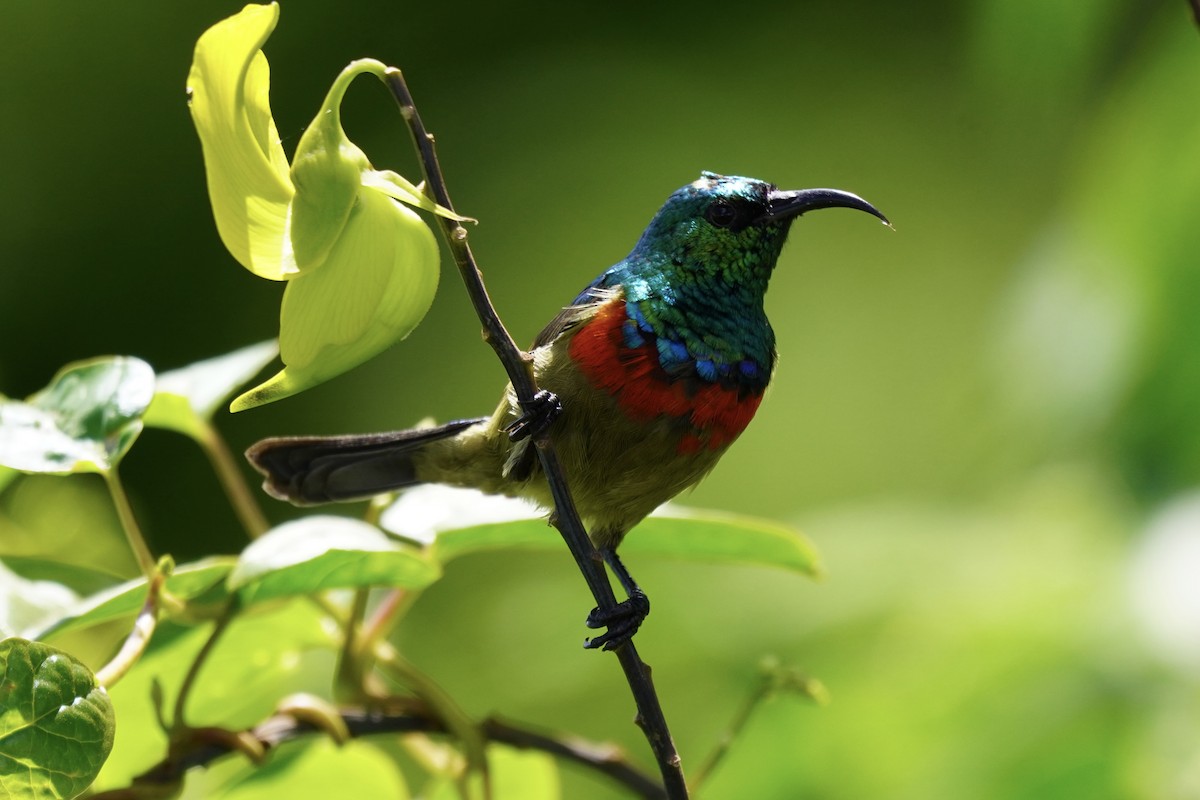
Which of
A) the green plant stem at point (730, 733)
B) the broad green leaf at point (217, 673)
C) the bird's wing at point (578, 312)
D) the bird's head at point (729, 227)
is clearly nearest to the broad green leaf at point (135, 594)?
the broad green leaf at point (217, 673)

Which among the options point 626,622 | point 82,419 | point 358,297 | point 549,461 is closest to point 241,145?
point 358,297

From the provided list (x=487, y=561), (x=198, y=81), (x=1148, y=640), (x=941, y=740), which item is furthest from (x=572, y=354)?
(x=487, y=561)

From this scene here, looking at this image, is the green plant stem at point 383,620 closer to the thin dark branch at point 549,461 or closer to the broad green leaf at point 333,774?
the broad green leaf at point 333,774

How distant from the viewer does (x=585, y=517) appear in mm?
1911

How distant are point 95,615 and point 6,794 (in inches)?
9.6

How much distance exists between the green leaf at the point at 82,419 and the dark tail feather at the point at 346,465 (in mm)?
695

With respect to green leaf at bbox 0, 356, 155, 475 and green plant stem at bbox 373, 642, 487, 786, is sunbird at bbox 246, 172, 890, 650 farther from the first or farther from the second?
green leaf at bbox 0, 356, 155, 475

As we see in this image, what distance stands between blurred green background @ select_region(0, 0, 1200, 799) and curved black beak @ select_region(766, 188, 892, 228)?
357mm

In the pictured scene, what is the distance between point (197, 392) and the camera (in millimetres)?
1668

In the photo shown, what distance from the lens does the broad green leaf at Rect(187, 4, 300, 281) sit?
850 mm

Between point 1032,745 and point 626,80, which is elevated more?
point 626,80

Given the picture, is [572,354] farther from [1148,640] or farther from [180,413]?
[1148,640]

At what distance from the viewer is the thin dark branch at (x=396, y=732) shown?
4.11 ft

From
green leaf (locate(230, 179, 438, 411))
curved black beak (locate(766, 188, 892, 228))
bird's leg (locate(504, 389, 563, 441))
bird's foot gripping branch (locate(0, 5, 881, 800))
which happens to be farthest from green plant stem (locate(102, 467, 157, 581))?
curved black beak (locate(766, 188, 892, 228))
